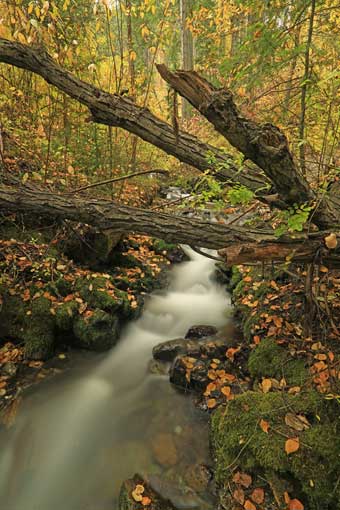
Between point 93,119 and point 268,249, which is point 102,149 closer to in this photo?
point 93,119

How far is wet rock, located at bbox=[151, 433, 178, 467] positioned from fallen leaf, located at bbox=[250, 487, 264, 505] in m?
0.95

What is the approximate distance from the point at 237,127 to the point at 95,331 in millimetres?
3484

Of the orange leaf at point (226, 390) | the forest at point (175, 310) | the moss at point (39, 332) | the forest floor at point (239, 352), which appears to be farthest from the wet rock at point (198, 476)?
the moss at point (39, 332)

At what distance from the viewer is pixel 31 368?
4.01 m

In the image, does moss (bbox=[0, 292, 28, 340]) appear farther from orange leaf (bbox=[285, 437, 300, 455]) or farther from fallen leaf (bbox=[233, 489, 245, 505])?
orange leaf (bbox=[285, 437, 300, 455])

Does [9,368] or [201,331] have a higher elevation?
[9,368]

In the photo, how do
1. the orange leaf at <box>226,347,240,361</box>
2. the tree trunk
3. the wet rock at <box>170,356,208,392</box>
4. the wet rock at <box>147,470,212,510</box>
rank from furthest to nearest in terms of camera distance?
the tree trunk → the orange leaf at <box>226,347,240,361</box> → the wet rock at <box>170,356,208,392</box> → the wet rock at <box>147,470,212,510</box>

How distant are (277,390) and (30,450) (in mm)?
2735

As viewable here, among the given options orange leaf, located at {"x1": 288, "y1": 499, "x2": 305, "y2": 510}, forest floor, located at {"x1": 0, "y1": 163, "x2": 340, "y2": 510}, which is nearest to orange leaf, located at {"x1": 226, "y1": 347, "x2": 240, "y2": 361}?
forest floor, located at {"x1": 0, "y1": 163, "x2": 340, "y2": 510}

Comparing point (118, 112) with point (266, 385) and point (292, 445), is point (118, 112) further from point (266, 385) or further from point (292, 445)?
point (292, 445)

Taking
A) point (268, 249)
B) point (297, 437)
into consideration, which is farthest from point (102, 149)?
point (297, 437)

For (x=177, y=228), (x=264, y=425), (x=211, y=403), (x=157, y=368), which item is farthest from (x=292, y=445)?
(x=157, y=368)

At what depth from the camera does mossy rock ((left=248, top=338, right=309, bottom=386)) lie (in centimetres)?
310

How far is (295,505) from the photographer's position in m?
2.17
